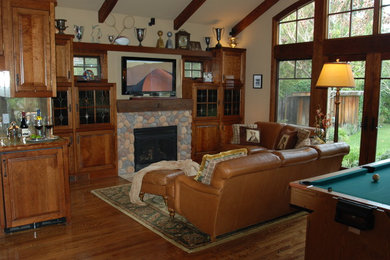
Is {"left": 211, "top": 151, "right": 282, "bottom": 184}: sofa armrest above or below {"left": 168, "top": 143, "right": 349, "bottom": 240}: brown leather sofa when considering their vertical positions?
above

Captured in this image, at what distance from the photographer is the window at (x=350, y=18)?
6.07m

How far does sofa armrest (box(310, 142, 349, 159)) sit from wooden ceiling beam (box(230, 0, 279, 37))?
13.5 ft

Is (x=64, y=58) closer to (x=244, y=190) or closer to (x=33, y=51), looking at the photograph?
(x=33, y=51)

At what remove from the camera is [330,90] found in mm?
6738

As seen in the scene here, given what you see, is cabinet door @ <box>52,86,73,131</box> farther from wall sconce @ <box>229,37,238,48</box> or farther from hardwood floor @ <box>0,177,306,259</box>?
wall sconce @ <box>229,37,238,48</box>

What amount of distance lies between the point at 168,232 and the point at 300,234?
144 cm

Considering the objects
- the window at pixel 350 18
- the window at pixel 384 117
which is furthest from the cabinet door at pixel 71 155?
the window at pixel 384 117

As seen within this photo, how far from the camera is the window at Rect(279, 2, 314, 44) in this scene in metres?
6.98

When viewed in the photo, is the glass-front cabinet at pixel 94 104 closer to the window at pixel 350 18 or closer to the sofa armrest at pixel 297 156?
the sofa armrest at pixel 297 156

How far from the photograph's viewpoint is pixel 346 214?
246 cm

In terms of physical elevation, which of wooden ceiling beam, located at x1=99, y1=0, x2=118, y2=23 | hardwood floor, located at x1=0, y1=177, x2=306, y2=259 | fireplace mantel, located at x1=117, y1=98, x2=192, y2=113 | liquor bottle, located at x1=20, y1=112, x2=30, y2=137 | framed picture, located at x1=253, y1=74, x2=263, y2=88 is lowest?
hardwood floor, located at x1=0, y1=177, x2=306, y2=259

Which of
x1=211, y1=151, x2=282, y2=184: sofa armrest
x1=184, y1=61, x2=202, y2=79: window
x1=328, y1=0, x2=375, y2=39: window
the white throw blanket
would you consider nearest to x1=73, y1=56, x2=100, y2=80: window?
x1=184, y1=61, x2=202, y2=79: window

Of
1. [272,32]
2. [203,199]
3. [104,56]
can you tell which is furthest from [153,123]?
[203,199]

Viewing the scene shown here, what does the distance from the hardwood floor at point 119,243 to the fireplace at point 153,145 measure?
99.3 inches
